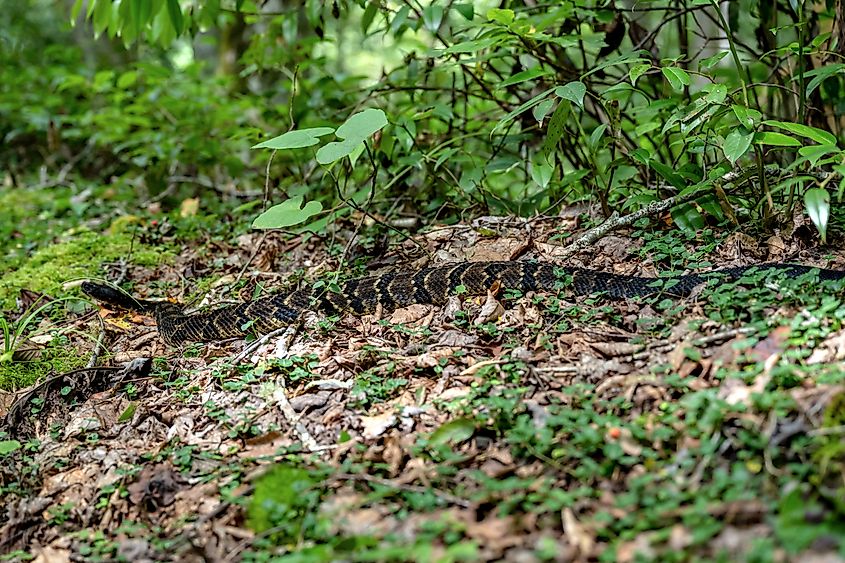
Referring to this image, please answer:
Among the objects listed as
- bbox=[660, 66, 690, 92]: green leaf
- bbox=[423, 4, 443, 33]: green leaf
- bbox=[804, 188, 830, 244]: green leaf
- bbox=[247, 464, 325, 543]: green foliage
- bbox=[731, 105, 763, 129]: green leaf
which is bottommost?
bbox=[247, 464, 325, 543]: green foliage

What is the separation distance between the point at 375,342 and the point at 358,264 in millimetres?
1414

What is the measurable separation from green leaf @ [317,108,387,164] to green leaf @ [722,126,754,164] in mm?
1850

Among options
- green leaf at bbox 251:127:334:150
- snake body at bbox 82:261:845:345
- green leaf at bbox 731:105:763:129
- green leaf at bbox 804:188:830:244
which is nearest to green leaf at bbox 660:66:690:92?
green leaf at bbox 731:105:763:129

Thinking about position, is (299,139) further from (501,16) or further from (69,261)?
(69,261)

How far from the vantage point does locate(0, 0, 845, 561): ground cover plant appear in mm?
2547

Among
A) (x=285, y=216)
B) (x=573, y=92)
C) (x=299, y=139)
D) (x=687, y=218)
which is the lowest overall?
(x=687, y=218)

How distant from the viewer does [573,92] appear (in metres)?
3.95

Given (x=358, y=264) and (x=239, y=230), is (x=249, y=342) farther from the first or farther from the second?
(x=239, y=230)

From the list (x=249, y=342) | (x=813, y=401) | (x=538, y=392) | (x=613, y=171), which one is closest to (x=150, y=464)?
(x=249, y=342)

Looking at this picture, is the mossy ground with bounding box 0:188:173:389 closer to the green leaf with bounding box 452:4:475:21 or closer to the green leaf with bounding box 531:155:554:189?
the green leaf with bounding box 531:155:554:189

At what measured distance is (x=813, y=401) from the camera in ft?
8.66

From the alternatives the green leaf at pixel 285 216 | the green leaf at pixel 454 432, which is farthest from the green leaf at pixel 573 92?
the green leaf at pixel 454 432

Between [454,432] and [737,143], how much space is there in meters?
2.20

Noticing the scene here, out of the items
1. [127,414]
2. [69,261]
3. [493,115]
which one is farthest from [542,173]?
[69,261]
